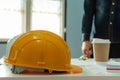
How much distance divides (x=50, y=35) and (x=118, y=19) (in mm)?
1025

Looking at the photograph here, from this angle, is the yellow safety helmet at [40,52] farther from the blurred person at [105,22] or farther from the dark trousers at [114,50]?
the blurred person at [105,22]

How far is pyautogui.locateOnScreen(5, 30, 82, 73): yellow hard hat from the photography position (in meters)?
0.93

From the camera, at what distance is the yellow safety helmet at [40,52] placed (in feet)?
3.06

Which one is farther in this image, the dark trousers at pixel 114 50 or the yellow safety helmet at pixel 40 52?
the dark trousers at pixel 114 50

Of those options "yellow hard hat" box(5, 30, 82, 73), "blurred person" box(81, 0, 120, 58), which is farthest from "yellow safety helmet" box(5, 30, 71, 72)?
"blurred person" box(81, 0, 120, 58)

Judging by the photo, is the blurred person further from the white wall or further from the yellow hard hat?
the white wall

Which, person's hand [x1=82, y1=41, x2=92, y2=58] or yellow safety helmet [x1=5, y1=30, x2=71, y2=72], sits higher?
yellow safety helmet [x1=5, y1=30, x2=71, y2=72]

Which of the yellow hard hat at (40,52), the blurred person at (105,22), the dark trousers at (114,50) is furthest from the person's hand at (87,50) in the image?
the yellow hard hat at (40,52)

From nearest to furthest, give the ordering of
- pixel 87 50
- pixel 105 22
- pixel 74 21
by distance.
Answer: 1. pixel 87 50
2. pixel 105 22
3. pixel 74 21

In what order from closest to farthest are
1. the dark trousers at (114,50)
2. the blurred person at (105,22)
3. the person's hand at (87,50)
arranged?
the dark trousers at (114,50)
the person's hand at (87,50)
the blurred person at (105,22)

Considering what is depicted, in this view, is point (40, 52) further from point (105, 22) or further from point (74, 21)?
point (74, 21)

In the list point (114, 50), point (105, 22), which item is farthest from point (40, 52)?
point (105, 22)

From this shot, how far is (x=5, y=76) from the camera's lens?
A: 85 cm

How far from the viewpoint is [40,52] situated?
933 millimetres
